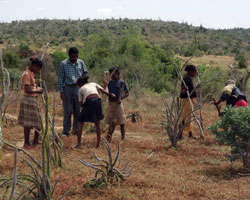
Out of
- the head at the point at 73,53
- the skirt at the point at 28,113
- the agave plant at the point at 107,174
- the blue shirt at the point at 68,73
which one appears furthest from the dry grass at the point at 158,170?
the head at the point at 73,53

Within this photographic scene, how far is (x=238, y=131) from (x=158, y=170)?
1239 millimetres

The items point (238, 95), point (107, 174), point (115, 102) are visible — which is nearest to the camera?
point (107, 174)

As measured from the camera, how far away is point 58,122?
9.51 metres

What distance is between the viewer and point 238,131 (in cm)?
496

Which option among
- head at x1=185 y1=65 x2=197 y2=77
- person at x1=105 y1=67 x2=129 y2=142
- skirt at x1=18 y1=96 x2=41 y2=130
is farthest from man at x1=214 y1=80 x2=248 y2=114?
skirt at x1=18 y1=96 x2=41 y2=130

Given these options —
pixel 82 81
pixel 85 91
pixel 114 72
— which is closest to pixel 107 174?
pixel 85 91

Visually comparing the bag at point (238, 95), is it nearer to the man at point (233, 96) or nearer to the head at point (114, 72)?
the man at point (233, 96)

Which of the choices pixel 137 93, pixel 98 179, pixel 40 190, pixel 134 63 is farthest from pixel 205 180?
pixel 134 63

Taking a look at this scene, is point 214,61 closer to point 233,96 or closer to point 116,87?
point 233,96

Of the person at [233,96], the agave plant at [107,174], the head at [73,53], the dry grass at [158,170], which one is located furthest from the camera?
the head at [73,53]

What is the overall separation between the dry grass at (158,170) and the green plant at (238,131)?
0.33 m

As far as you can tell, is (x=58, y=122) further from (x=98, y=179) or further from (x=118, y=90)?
(x=98, y=179)

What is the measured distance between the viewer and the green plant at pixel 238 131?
15.9 feet

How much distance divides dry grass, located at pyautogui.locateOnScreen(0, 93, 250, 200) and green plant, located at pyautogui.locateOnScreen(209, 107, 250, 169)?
0.33 metres
